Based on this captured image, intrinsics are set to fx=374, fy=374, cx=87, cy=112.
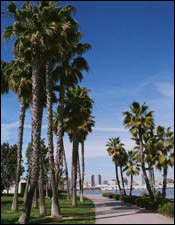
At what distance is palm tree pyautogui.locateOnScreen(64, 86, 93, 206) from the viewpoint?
33625mm

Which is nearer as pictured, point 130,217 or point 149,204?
point 130,217

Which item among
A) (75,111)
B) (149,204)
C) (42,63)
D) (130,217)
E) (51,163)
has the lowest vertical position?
(149,204)

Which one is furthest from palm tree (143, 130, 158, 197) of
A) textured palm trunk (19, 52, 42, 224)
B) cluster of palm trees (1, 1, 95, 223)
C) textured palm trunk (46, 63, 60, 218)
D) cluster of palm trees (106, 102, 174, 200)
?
textured palm trunk (19, 52, 42, 224)

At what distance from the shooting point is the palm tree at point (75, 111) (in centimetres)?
3362

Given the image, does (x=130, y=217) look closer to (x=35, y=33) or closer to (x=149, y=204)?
(x=149, y=204)

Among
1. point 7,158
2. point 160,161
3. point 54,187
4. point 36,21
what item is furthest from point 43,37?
point 7,158

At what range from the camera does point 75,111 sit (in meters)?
33.6

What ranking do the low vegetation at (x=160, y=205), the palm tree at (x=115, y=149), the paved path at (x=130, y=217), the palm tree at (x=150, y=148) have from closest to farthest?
the paved path at (x=130, y=217) → the low vegetation at (x=160, y=205) → the palm tree at (x=150, y=148) → the palm tree at (x=115, y=149)

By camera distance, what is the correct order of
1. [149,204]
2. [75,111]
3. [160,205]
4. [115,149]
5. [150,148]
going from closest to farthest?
[160,205] < [149,204] < [75,111] < [150,148] < [115,149]

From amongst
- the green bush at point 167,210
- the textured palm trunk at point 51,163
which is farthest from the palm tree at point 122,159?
the textured palm trunk at point 51,163

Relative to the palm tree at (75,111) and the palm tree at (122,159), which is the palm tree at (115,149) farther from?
the palm tree at (75,111)

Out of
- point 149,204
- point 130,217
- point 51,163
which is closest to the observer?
point 51,163

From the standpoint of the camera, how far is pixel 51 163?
21.3m

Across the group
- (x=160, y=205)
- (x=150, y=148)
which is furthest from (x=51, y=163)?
(x=150, y=148)
